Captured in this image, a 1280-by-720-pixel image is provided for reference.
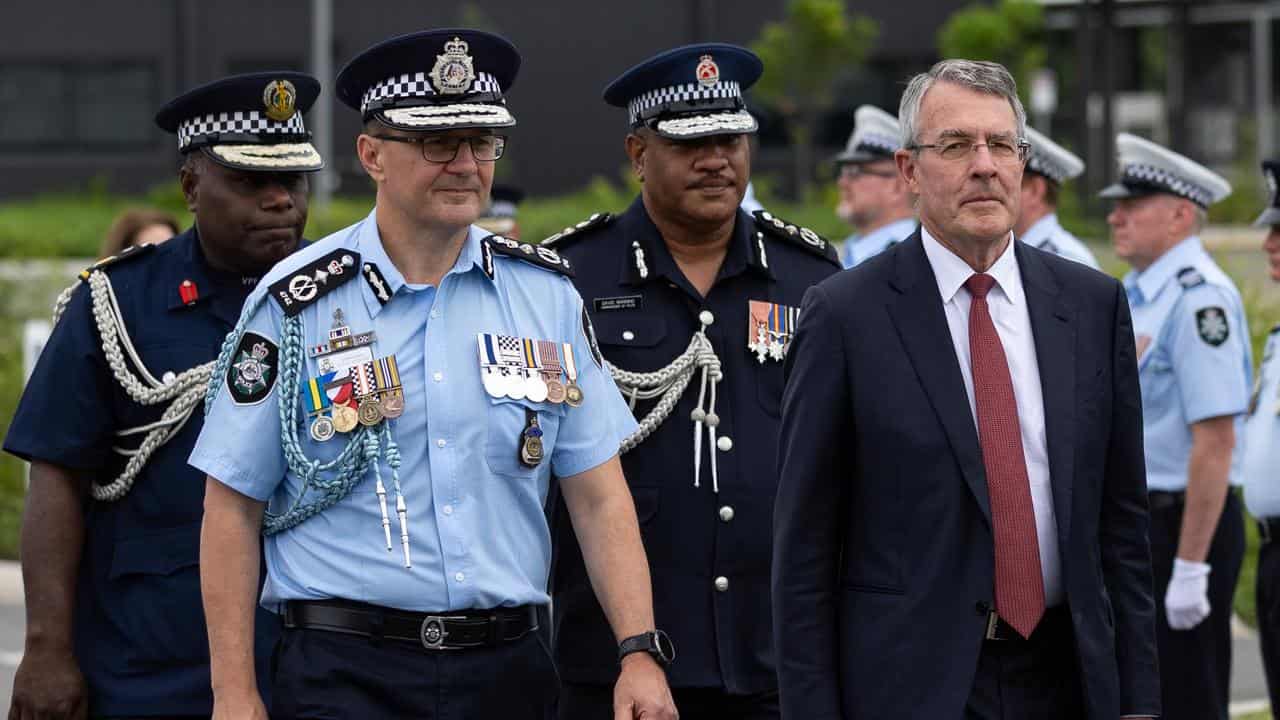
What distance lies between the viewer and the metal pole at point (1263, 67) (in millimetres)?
32031

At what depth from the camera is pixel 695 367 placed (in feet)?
17.8

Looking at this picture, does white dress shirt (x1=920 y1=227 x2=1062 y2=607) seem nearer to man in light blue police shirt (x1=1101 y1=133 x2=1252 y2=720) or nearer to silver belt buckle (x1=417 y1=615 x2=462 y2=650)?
silver belt buckle (x1=417 y1=615 x2=462 y2=650)

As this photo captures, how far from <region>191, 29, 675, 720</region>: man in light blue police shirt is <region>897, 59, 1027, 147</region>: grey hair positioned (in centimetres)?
88

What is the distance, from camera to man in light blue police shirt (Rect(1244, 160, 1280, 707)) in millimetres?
6734

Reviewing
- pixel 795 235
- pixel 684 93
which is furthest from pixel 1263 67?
pixel 684 93

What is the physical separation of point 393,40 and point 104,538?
164cm

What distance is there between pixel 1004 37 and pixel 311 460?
21851 mm

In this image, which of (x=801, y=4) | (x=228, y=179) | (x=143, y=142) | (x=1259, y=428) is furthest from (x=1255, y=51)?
(x=228, y=179)

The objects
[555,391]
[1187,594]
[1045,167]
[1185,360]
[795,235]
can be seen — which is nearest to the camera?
[555,391]

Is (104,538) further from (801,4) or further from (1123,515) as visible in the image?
(801,4)

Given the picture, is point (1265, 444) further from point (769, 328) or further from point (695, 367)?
point (695, 367)

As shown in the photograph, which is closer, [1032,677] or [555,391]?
[1032,677]

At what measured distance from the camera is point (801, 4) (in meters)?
24.6

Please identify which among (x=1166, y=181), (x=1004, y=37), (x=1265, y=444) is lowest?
(x=1265, y=444)
